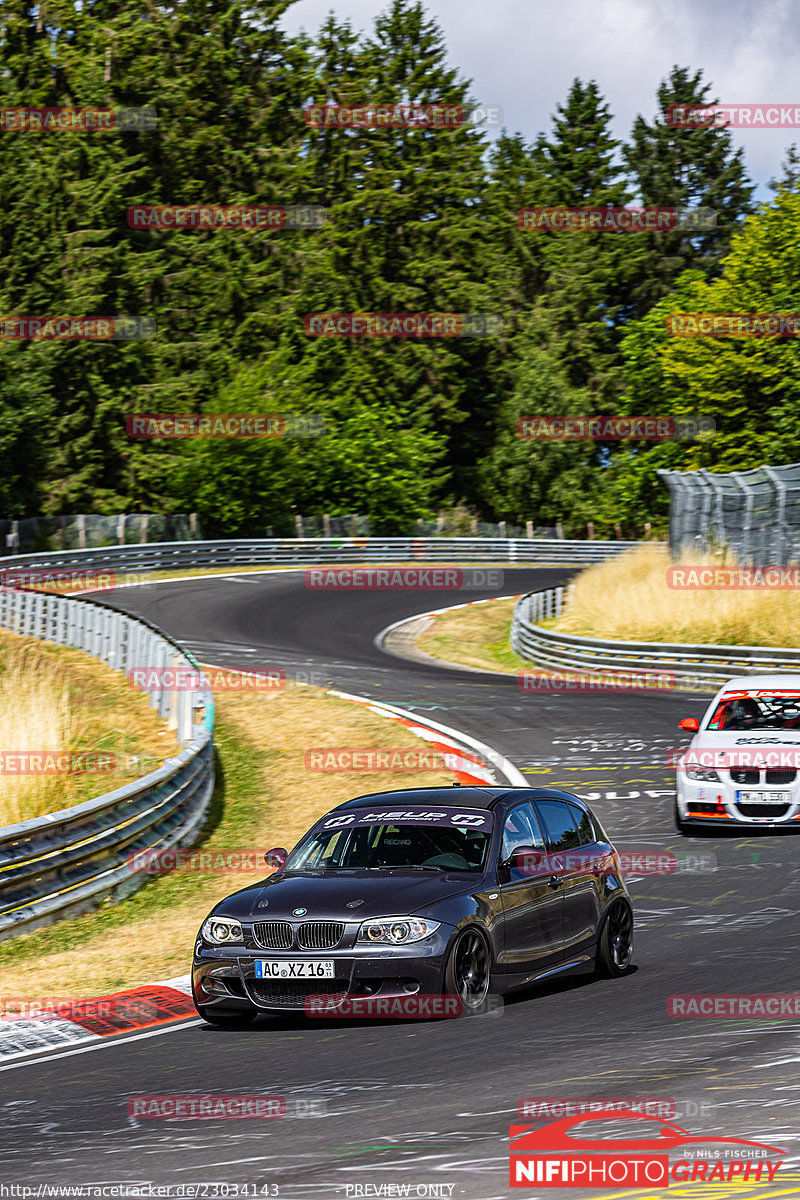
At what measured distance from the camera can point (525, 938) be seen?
355 inches

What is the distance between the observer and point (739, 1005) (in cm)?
856

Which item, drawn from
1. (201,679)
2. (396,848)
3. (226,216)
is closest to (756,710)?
(201,679)

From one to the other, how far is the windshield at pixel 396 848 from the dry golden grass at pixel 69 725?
19.1 feet

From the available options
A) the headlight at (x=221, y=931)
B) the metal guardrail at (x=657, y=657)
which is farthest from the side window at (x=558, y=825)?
the metal guardrail at (x=657, y=657)

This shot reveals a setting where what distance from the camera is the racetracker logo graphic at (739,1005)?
8.38 metres

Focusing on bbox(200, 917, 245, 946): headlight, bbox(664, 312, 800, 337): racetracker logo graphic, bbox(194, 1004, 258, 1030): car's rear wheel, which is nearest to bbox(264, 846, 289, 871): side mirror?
bbox(200, 917, 245, 946): headlight

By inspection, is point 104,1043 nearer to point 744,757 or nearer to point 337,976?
point 337,976

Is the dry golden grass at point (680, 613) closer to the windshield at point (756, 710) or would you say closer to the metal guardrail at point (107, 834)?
the windshield at point (756, 710)

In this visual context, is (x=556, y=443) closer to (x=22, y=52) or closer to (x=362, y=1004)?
(x=22, y=52)

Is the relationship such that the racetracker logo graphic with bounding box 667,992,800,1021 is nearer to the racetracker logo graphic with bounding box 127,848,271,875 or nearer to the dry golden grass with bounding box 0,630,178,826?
the racetracker logo graphic with bounding box 127,848,271,875

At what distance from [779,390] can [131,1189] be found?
176 ft

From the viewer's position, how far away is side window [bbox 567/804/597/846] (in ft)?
33.4

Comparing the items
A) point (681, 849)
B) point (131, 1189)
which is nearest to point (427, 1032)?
point (131, 1189)

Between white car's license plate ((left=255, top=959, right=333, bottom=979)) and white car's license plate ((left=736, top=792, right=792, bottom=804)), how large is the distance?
8.10 meters
